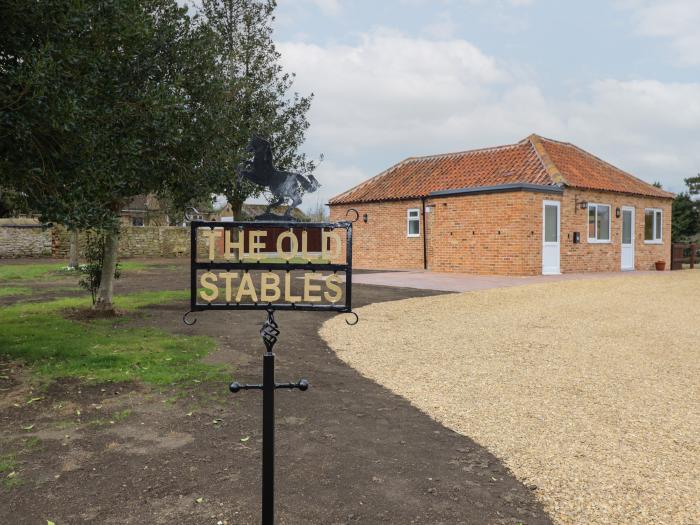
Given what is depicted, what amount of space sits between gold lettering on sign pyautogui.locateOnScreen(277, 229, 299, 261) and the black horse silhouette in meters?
4.16

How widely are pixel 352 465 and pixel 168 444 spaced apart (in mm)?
1565

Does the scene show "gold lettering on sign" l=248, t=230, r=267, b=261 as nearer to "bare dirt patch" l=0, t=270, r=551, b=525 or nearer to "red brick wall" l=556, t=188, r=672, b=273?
"bare dirt patch" l=0, t=270, r=551, b=525

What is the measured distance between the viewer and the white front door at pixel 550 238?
20.8 m

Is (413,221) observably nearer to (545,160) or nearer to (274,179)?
(545,160)

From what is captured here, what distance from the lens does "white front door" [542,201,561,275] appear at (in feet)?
68.3

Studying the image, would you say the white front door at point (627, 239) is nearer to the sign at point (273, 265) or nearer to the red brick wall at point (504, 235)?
the red brick wall at point (504, 235)

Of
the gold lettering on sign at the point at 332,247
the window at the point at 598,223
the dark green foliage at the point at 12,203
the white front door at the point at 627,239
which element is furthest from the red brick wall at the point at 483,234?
the gold lettering on sign at the point at 332,247

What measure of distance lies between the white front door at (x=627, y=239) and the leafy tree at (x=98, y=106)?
20.7 metres

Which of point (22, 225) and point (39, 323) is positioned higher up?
point (22, 225)

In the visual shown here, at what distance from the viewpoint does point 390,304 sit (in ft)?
43.9

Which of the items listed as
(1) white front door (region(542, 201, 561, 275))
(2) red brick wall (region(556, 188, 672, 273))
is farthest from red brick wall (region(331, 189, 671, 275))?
(1) white front door (region(542, 201, 561, 275))

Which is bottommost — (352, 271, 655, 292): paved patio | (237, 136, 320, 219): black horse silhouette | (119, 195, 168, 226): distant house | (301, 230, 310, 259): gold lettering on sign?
(352, 271, 655, 292): paved patio

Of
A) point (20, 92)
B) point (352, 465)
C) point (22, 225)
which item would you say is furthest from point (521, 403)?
point (22, 225)

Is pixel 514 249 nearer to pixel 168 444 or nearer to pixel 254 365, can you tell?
pixel 254 365
